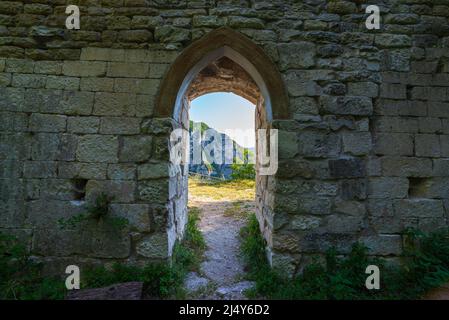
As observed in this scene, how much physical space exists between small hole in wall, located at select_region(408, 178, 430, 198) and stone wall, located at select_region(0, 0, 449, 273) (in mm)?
14

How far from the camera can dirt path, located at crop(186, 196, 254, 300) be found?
308 centimetres

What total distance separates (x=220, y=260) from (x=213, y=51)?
10.2 ft

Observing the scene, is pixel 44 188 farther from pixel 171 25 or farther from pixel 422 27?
pixel 422 27

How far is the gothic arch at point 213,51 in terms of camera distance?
3.12m

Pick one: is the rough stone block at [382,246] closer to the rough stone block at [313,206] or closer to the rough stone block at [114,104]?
the rough stone block at [313,206]

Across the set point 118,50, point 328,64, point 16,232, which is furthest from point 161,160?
point 328,64

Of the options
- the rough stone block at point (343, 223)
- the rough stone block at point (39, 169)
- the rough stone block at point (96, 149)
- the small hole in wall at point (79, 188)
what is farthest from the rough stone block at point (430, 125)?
the rough stone block at point (39, 169)

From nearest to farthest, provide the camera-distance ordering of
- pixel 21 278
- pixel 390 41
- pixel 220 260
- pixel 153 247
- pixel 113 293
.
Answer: pixel 113 293, pixel 21 278, pixel 153 247, pixel 390 41, pixel 220 260

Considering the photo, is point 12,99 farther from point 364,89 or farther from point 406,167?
point 406,167

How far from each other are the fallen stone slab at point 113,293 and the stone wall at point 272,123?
15.2 inches

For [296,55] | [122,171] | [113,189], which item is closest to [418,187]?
[296,55]

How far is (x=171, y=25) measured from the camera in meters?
3.17

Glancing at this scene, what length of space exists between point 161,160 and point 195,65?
1305 mm

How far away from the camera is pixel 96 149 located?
3.08 metres
